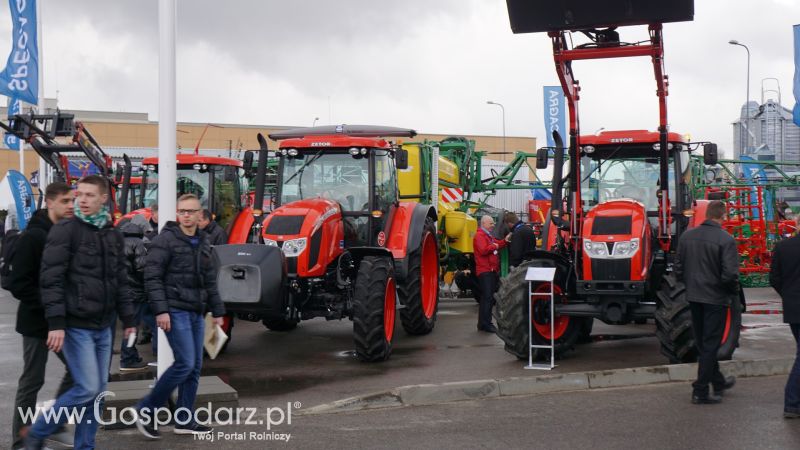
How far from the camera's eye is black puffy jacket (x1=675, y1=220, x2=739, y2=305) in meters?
8.20

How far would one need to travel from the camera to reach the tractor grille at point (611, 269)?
33.6 feet

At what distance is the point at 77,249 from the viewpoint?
19.0ft

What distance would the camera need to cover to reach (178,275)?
6770 millimetres

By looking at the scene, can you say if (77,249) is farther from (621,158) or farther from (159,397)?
(621,158)

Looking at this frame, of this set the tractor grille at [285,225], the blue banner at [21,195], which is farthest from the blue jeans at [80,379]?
the blue banner at [21,195]

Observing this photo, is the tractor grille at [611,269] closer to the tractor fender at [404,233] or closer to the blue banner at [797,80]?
the tractor fender at [404,233]

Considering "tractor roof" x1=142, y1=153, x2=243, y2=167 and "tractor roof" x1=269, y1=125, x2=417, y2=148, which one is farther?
"tractor roof" x1=142, y1=153, x2=243, y2=167

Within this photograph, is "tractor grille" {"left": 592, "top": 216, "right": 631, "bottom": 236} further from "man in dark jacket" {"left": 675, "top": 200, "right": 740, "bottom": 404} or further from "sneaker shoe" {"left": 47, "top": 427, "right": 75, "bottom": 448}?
"sneaker shoe" {"left": 47, "top": 427, "right": 75, "bottom": 448}

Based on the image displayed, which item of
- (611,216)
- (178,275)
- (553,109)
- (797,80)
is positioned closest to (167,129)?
(178,275)

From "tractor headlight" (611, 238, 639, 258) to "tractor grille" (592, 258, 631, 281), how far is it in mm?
58

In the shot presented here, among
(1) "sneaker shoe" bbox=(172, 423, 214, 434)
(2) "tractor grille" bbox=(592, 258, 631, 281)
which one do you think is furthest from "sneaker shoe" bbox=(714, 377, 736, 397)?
(1) "sneaker shoe" bbox=(172, 423, 214, 434)

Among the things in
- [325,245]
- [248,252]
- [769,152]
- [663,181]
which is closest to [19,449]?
[248,252]

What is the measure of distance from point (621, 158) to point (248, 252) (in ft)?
15.8

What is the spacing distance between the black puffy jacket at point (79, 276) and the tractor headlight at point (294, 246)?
16.2ft
